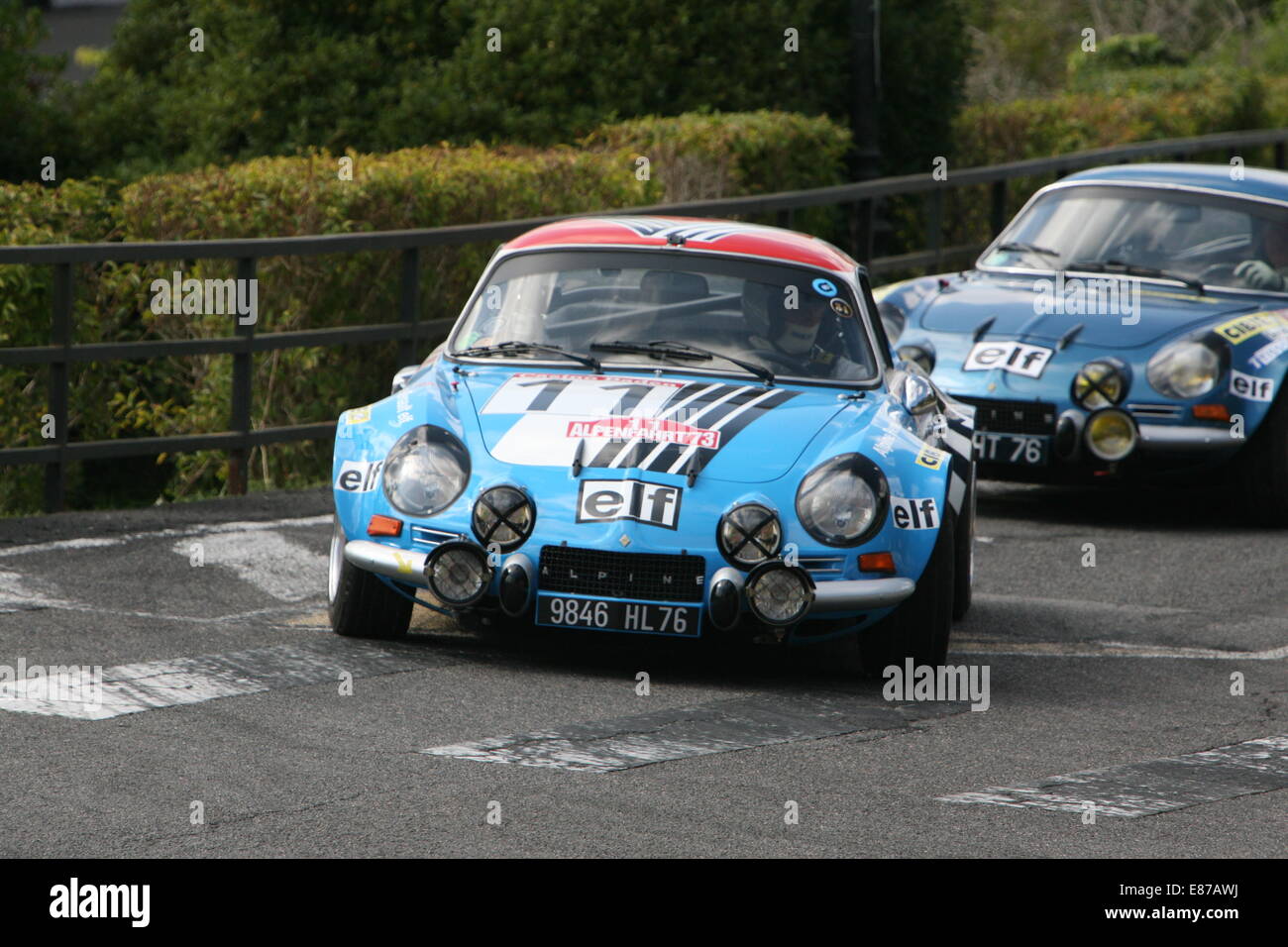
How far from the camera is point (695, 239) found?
8719 millimetres

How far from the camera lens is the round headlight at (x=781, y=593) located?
718cm

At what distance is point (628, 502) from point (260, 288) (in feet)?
17.7

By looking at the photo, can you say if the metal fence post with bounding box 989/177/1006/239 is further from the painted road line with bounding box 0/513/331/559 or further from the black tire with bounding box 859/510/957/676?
the black tire with bounding box 859/510/957/676

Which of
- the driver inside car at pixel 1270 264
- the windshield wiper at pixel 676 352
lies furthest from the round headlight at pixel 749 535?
the driver inside car at pixel 1270 264

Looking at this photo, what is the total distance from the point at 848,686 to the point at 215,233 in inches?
242

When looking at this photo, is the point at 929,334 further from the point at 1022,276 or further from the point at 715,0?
the point at 715,0

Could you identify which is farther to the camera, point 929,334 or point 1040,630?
point 929,334

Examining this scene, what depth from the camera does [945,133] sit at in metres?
20.5

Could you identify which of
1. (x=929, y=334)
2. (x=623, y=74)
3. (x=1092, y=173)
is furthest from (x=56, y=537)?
(x=623, y=74)

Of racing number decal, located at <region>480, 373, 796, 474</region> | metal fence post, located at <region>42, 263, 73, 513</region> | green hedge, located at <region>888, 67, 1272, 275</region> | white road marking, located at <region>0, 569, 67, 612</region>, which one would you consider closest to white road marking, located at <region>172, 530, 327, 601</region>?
white road marking, located at <region>0, 569, 67, 612</region>

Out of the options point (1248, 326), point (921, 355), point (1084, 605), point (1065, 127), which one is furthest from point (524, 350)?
point (1065, 127)

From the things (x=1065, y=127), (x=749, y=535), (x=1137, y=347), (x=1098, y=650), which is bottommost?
(x=1098, y=650)

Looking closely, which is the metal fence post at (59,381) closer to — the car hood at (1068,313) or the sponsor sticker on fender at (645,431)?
the sponsor sticker on fender at (645,431)

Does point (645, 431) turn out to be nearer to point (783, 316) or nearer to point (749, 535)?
point (749, 535)
